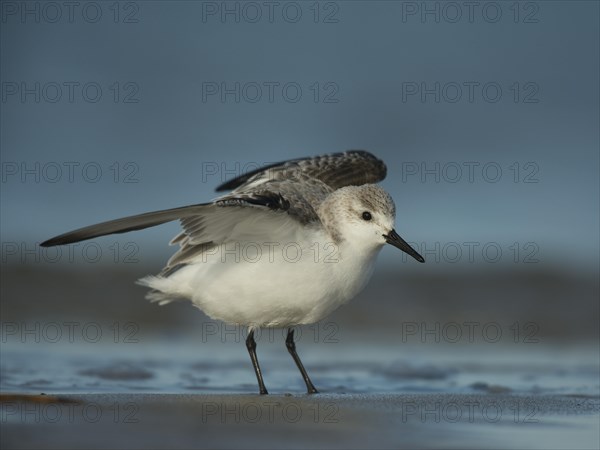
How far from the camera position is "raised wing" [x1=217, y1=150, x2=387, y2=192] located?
30.1ft

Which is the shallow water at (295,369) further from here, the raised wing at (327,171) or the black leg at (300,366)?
the raised wing at (327,171)

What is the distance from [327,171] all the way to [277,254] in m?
2.07

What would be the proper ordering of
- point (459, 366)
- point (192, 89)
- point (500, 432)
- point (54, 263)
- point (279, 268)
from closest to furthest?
point (500, 432)
point (279, 268)
point (459, 366)
point (54, 263)
point (192, 89)

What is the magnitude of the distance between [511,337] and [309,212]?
13.9ft

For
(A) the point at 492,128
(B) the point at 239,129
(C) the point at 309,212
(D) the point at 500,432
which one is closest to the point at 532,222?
(A) the point at 492,128

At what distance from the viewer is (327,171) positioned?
948cm

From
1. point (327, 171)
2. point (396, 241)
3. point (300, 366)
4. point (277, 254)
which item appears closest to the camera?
point (277, 254)

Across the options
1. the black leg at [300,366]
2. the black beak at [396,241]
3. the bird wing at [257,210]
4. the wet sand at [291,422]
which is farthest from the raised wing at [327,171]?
the wet sand at [291,422]

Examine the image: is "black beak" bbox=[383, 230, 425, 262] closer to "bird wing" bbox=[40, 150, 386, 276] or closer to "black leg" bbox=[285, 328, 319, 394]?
"bird wing" bbox=[40, 150, 386, 276]

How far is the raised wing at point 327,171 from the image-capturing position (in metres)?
9.19

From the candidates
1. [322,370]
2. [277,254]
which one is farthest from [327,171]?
[277,254]

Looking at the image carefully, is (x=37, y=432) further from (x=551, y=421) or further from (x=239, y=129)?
(x=239, y=129)

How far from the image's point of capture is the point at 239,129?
1828 centimetres

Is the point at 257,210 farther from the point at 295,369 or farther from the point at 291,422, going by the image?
the point at 295,369
